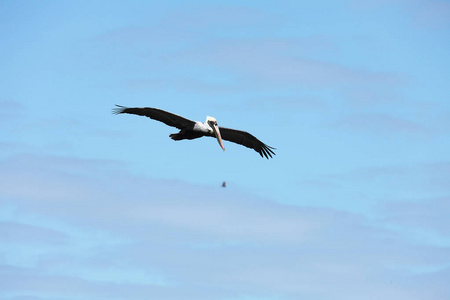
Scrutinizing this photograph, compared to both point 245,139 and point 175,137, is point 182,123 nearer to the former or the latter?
point 175,137

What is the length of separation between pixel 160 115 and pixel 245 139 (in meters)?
8.58

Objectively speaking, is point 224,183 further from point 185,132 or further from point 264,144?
point 185,132

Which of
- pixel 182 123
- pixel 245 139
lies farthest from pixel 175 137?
pixel 245 139

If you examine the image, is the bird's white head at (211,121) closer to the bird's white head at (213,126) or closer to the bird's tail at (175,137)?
the bird's white head at (213,126)

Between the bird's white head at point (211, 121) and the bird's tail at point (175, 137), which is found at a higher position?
the bird's white head at point (211, 121)

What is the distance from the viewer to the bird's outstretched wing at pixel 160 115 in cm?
4322

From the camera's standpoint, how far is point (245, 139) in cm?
5072

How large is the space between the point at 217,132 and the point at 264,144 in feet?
21.7

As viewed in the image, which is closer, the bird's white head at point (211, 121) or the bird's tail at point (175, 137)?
the bird's tail at point (175, 137)

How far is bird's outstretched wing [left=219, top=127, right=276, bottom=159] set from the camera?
49.1m

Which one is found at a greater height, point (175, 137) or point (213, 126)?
point (213, 126)

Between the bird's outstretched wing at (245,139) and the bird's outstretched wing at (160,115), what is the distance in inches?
170

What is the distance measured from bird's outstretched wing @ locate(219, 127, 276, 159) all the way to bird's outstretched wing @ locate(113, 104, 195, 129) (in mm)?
4316

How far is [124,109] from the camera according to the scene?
43500 millimetres
